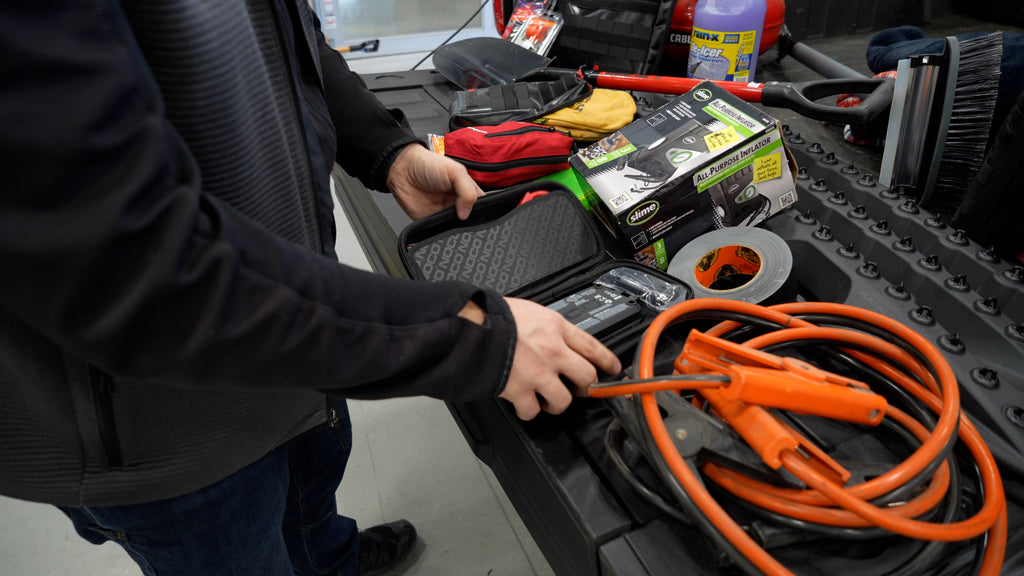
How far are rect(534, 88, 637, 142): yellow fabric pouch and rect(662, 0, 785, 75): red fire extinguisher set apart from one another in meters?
0.43

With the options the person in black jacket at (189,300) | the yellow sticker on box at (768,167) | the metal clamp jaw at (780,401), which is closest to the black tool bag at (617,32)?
the yellow sticker on box at (768,167)

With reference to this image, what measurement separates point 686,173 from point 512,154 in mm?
296

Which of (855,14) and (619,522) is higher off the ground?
(619,522)

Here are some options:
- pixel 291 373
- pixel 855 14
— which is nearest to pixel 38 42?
pixel 291 373

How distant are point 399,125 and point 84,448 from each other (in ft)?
1.72

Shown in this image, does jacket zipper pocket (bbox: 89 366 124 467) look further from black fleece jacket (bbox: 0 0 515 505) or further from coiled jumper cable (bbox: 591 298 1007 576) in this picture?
coiled jumper cable (bbox: 591 298 1007 576)

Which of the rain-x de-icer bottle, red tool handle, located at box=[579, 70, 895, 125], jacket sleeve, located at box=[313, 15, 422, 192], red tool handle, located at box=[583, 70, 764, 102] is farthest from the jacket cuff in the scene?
the rain-x de-icer bottle

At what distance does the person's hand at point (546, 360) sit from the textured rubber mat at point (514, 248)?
20 cm

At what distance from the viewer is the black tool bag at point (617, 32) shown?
4.78 feet

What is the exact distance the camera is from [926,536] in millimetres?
430

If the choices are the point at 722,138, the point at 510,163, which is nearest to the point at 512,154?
the point at 510,163

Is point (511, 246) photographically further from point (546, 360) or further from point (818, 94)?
point (818, 94)

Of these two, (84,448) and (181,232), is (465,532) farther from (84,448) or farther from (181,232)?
(181,232)

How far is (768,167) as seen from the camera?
0.85 meters
